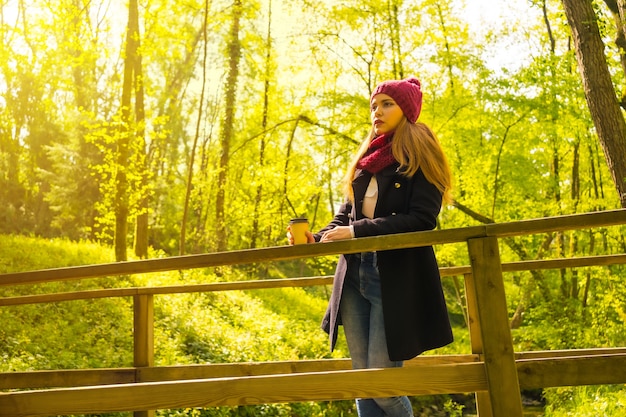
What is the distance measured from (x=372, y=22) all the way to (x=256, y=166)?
4690 mm

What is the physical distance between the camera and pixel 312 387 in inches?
101

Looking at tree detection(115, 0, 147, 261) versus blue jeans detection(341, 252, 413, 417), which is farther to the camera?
tree detection(115, 0, 147, 261)

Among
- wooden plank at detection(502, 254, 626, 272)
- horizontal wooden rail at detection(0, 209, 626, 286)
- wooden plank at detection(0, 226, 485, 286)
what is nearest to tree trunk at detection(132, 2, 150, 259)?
wooden plank at detection(502, 254, 626, 272)

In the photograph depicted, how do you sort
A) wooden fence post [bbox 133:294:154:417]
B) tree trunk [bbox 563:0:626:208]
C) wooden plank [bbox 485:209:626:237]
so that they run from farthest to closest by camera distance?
tree trunk [bbox 563:0:626:208], wooden fence post [bbox 133:294:154:417], wooden plank [bbox 485:209:626:237]

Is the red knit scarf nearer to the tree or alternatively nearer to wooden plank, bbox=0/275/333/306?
wooden plank, bbox=0/275/333/306

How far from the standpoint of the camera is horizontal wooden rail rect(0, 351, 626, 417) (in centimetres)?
247

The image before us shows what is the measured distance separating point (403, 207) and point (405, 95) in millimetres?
540

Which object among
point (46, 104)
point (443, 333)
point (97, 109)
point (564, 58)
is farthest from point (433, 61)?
point (97, 109)

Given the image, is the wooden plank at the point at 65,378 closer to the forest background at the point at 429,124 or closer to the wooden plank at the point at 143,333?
the wooden plank at the point at 143,333

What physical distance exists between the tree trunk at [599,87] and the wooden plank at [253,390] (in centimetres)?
413

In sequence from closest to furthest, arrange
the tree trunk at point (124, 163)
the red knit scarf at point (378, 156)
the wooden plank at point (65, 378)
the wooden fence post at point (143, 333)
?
the red knit scarf at point (378, 156) → the wooden plank at point (65, 378) → the wooden fence post at point (143, 333) → the tree trunk at point (124, 163)

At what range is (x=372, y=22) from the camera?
1283 centimetres

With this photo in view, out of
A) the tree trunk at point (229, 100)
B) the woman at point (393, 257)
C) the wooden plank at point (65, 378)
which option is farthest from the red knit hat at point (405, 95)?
the tree trunk at point (229, 100)

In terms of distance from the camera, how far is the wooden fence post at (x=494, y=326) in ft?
Answer: 7.95
